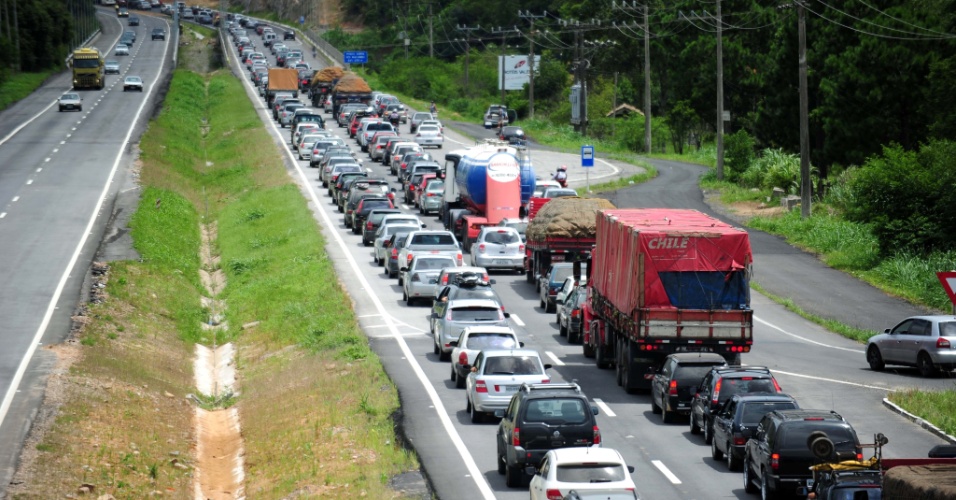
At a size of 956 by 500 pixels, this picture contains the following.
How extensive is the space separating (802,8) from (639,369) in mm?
28372

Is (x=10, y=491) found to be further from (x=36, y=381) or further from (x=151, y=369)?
(x=151, y=369)

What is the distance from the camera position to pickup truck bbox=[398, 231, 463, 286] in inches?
1845

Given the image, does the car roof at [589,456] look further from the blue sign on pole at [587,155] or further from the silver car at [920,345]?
the blue sign on pole at [587,155]

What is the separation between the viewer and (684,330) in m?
30.3

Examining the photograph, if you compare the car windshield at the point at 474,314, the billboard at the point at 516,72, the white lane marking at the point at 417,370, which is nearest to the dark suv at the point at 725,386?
the white lane marking at the point at 417,370

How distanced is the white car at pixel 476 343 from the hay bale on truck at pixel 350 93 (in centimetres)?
→ 7888

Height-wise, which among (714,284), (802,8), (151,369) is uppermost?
(802,8)

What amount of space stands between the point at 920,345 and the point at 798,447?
14180mm

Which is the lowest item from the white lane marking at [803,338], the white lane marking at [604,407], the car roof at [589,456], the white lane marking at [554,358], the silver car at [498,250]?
the white lane marking at [803,338]

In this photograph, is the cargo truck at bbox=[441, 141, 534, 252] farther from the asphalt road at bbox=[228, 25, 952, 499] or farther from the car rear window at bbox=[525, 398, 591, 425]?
the car rear window at bbox=[525, 398, 591, 425]

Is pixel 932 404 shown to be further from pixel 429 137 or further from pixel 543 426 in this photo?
pixel 429 137

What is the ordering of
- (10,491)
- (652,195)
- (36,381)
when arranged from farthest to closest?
1. (652,195)
2. (36,381)
3. (10,491)

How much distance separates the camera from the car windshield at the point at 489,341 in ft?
103

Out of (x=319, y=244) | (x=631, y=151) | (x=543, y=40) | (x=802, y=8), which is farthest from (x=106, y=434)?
(x=543, y=40)
